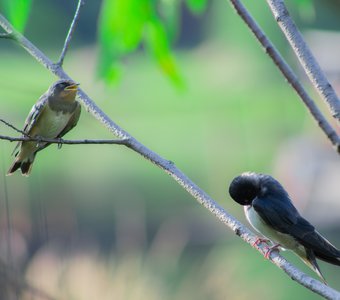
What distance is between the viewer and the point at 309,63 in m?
1.67

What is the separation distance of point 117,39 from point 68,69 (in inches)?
676

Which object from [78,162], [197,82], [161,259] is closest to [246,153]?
[78,162]

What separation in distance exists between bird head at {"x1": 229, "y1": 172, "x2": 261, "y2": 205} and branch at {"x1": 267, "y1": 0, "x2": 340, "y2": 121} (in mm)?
1285

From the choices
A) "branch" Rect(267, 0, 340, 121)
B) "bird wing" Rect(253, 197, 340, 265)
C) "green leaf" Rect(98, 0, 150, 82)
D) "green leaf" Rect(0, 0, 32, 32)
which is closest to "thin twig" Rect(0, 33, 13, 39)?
"green leaf" Rect(0, 0, 32, 32)

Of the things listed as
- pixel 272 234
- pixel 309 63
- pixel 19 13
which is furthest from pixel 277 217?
pixel 309 63

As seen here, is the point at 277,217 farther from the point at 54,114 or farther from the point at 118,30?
the point at 54,114

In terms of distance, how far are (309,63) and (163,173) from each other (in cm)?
1409

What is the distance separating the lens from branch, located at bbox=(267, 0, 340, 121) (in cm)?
165

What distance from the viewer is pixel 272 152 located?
16.2 meters

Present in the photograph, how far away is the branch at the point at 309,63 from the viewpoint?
1.65m

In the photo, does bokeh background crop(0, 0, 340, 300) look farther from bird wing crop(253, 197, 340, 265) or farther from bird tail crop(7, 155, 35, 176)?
bird wing crop(253, 197, 340, 265)

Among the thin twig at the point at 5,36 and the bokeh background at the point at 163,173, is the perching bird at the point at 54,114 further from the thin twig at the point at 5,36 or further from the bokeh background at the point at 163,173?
the thin twig at the point at 5,36

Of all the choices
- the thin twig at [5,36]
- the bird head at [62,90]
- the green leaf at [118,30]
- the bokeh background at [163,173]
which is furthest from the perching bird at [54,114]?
the thin twig at [5,36]

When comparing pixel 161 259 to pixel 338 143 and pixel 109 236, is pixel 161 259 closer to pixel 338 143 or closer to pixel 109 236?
pixel 338 143
